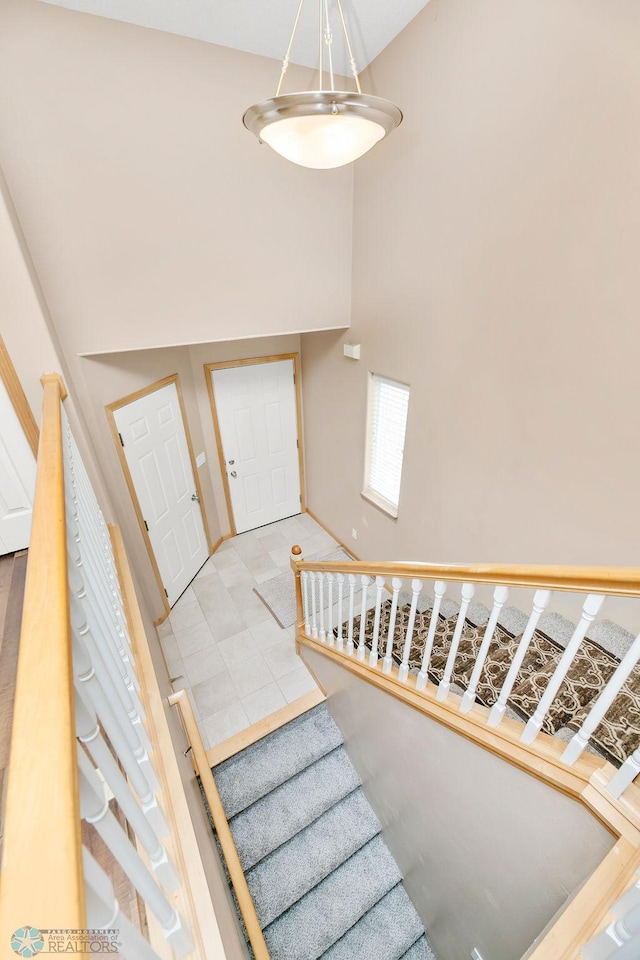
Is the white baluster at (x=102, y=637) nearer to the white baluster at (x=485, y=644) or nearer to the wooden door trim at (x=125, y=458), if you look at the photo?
the white baluster at (x=485, y=644)

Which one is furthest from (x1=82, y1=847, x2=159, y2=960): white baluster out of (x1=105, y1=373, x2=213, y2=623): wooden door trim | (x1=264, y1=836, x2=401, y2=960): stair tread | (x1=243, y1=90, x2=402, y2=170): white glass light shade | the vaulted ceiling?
the vaulted ceiling

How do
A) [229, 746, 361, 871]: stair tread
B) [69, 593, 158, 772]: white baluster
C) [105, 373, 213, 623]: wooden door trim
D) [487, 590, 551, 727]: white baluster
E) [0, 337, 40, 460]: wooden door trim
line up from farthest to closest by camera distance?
[105, 373, 213, 623]: wooden door trim, [229, 746, 361, 871]: stair tread, [0, 337, 40, 460]: wooden door trim, [487, 590, 551, 727]: white baluster, [69, 593, 158, 772]: white baluster

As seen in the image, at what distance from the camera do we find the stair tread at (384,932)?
7.22 ft

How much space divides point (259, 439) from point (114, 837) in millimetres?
4321

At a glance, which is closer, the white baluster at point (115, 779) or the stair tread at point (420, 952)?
the white baluster at point (115, 779)

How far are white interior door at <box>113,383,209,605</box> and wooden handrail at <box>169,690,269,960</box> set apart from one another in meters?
1.73

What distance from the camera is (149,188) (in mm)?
2484

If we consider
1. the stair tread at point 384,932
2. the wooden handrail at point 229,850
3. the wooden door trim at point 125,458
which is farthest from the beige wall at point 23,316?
the stair tread at point 384,932

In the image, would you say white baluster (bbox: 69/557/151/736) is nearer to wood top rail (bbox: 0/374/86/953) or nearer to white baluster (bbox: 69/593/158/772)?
white baluster (bbox: 69/593/158/772)

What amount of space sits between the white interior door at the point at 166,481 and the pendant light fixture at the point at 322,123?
226 cm

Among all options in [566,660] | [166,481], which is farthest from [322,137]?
[166,481]

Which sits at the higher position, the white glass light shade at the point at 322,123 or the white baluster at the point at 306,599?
the white glass light shade at the point at 322,123

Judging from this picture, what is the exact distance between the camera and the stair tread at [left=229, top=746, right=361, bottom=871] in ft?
7.89

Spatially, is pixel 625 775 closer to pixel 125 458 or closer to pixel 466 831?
pixel 466 831
